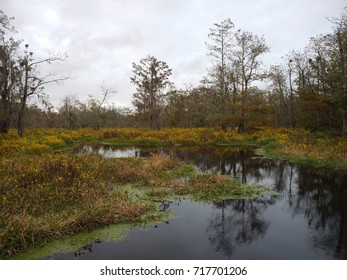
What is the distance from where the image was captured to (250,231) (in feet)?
25.0

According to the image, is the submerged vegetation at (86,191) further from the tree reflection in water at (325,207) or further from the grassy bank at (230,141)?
the tree reflection in water at (325,207)

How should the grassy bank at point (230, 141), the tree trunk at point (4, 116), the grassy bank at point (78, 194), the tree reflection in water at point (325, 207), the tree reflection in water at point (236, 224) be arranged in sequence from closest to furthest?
the grassy bank at point (78, 194), the tree reflection in water at point (325, 207), the tree reflection in water at point (236, 224), the grassy bank at point (230, 141), the tree trunk at point (4, 116)

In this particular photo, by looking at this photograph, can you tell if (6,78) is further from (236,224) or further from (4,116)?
(236,224)

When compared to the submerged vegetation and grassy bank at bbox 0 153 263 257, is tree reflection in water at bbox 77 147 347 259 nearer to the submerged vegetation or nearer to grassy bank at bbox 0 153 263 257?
the submerged vegetation

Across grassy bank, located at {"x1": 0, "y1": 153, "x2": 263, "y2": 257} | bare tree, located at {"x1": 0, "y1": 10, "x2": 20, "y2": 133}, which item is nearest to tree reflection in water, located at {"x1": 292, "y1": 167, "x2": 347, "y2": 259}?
grassy bank, located at {"x1": 0, "y1": 153, "x2": 263, "y2": 257}

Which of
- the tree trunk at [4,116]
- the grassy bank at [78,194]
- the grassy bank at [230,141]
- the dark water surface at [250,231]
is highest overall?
the tree trunk at [4,116]

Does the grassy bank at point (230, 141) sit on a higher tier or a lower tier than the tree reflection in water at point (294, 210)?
higher

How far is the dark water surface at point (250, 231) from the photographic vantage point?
6309mm

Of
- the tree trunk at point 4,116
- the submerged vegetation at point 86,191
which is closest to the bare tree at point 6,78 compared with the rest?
the tree trunk at point 4,116

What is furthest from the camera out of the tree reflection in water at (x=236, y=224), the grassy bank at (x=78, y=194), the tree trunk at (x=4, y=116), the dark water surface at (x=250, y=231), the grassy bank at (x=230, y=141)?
the tree trunk at (x=4, y=116)

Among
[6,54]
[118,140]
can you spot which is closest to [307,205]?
[118,140]

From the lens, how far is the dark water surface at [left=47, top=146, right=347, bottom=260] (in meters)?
6.31

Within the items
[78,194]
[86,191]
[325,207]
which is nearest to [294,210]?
[325,207]

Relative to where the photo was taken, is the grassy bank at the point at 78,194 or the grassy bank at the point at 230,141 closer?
the grassy bank at the point at 78,194
